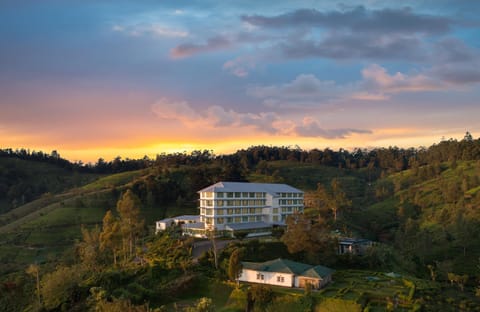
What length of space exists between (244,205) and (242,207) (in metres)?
0.57

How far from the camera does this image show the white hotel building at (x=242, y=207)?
63.4 meters

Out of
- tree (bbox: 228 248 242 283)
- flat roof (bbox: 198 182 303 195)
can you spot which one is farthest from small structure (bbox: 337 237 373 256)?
tree (bbox: 228 248 242 283)

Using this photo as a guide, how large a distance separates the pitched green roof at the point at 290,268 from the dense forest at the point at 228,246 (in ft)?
7.06

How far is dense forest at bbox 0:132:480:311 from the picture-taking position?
4062 centimetres

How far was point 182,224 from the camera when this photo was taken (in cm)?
6562

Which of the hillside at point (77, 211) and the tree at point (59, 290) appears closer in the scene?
the tree at point (59, 290)

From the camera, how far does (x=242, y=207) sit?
6738 centimetres

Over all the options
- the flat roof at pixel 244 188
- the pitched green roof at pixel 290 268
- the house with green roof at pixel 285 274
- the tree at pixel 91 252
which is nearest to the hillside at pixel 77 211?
the tree at pixel 91 252

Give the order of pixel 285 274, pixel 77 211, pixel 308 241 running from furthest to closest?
1. pixel 77 211
2. pixel 308 241
3. pixel 285 274

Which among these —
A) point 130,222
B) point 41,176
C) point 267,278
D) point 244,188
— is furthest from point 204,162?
point 267,278

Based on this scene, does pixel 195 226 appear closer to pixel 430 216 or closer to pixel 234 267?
pixel 234 267

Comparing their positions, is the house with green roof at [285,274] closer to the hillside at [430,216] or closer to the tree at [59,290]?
the tree at [59,290]

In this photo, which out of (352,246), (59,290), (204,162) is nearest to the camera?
(59,290)

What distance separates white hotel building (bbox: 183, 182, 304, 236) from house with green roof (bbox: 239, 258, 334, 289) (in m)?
14.3
